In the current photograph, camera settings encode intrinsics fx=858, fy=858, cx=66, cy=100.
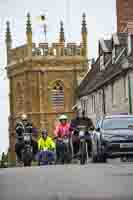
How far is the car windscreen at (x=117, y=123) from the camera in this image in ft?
94.9

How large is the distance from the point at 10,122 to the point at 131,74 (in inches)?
2041

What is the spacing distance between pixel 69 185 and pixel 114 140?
1273cm

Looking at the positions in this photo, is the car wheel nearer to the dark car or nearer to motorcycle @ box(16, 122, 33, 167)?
the dark car

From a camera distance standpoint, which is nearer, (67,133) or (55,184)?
(55,184)

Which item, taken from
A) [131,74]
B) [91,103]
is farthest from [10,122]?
[131,74]

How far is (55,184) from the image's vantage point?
15.8 m

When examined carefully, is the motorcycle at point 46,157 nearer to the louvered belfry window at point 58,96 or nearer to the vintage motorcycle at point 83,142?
the vintage motorcycle at point 83,142

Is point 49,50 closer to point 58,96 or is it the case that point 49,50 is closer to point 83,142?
point 58,96

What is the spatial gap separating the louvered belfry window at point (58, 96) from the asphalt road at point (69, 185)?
241ft

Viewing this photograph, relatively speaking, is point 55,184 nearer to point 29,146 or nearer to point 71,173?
point 71,173

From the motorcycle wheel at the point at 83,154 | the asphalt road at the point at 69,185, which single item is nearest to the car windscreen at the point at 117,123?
the motorcycle wheel at the point at 83,154

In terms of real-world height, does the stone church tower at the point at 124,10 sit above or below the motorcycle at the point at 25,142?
above

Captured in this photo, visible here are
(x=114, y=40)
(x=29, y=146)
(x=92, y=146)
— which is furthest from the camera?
(x=114, y=40)

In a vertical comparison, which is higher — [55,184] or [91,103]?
[91,103]
